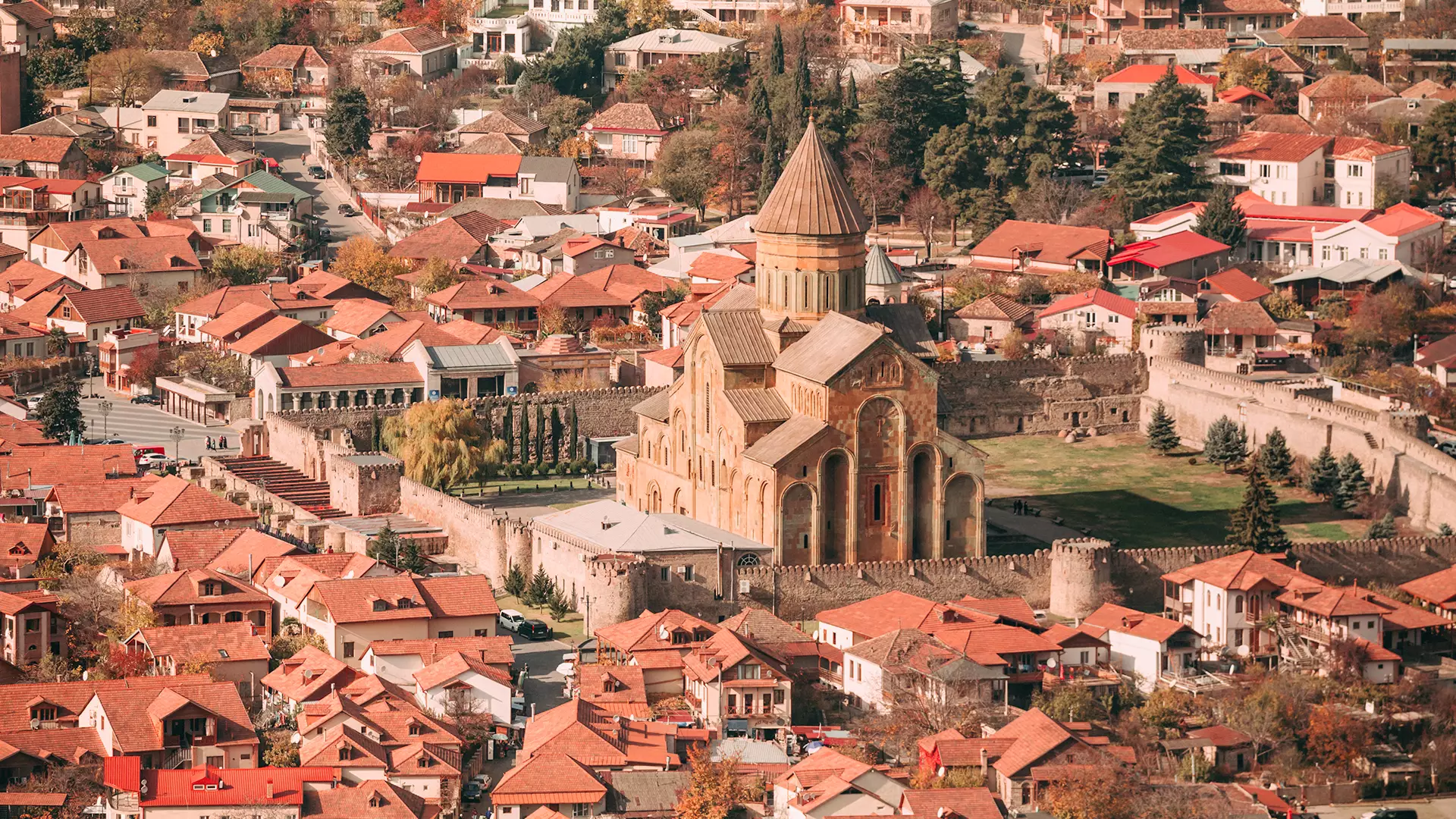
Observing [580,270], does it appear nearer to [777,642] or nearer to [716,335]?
[716,335]

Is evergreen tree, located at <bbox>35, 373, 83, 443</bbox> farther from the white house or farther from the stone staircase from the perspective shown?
the white house

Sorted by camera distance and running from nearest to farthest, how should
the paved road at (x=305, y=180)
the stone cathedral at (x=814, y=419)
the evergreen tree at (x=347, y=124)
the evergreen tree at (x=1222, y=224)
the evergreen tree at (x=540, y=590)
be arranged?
the evergreen tree at (x=540, y=590)
the stone cathedral at (x=814, y=419)
the evergreen tree at (x=1222, y=224)
the paved road at (x=305, y=180)
the evergreen tree at (x=347, y=124)

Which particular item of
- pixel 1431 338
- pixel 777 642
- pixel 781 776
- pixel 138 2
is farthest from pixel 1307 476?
pixel 138 2

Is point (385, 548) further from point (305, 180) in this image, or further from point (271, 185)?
point (305, 180)

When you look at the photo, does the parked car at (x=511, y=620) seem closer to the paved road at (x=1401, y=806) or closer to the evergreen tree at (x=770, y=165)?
the paved road at (x=1401, y=806)

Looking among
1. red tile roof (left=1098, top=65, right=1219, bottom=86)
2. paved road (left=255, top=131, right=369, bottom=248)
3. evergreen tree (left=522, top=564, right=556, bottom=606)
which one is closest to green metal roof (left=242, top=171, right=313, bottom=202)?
paved road (left=255, top=131, right=369, bottom=248)

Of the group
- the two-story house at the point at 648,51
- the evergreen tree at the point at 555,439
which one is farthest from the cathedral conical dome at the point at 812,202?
the two-story house at the point at 648,51

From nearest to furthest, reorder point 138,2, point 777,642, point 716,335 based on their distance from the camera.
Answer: point 777,642
point 716,335
point 138,2
